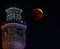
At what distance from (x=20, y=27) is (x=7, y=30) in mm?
224

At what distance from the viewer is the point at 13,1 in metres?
3.72

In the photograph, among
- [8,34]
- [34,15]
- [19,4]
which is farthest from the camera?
[8,34]

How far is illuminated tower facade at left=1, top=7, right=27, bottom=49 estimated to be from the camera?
3758 millimetres

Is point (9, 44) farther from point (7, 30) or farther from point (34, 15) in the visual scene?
point (34, 15)

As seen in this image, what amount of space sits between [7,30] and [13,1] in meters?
0.56

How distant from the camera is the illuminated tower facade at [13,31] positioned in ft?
12.3

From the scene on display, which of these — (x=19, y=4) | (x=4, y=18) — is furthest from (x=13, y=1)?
(x=4, y=18)

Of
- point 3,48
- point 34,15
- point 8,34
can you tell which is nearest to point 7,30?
point 8,34

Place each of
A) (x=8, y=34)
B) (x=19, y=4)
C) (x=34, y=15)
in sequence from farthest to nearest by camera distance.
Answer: (x=8, y=34), (x=19, y=4), (x=34, y=15)

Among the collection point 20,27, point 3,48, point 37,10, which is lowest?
point 3,48

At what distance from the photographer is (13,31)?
13.3 ft

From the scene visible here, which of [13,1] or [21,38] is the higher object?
[13,1]

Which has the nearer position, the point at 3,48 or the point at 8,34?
the point at 3,48

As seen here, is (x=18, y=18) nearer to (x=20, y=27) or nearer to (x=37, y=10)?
(x=20, y=27)
